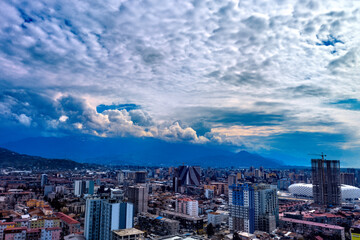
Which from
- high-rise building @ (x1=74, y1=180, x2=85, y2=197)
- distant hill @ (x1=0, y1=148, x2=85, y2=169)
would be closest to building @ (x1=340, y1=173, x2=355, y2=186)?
high-rise building @ (x1=74, y1=180, x2=85, y2=197)

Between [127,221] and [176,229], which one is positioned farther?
[176,229]

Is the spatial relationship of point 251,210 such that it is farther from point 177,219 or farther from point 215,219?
point 177,219

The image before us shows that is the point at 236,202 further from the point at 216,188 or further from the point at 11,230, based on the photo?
the point at 216,188

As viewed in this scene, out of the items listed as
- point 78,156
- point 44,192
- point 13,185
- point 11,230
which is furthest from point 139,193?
point 78,156

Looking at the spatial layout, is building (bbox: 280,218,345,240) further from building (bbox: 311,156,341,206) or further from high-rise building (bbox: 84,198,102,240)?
building (bbox: 311,156,341,206)

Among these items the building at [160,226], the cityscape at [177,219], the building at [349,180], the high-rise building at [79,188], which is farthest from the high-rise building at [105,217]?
the building at [349,180]
